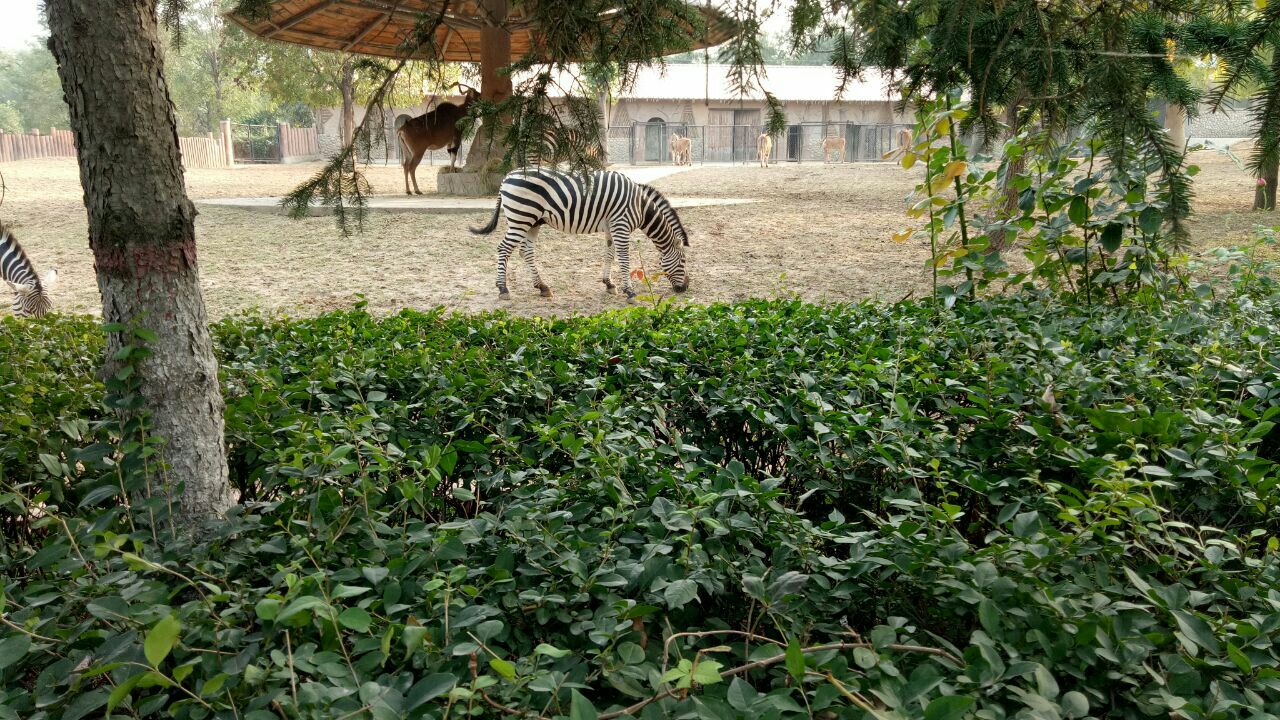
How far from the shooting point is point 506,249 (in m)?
9.58

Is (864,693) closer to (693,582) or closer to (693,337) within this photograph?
(693,582)

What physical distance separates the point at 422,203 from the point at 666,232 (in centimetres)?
634

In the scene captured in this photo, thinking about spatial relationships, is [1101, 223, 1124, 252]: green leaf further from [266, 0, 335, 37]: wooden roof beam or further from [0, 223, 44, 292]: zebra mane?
[266, 0, 335, 37]: wooden roof beam

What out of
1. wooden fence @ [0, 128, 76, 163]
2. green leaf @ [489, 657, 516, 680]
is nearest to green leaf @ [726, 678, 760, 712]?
green leaf @ [489, 657, 516, 680]

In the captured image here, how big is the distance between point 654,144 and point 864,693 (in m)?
41.9

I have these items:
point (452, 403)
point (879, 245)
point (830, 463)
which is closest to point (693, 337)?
point (452, 403)

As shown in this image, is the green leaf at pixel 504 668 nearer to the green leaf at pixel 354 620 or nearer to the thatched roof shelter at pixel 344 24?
the green leaf at pixel 354 620

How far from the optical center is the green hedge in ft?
4.33

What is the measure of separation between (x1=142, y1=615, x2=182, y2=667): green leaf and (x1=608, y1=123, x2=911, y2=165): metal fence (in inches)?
1520

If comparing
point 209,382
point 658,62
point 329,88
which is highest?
point 329,88

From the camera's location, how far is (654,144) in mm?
41750

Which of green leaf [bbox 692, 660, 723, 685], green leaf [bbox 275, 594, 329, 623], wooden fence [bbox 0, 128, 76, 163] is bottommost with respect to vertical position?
green leaf [bbox 692, 660, 723, 685]

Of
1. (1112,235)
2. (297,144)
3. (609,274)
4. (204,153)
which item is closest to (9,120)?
(297,144)

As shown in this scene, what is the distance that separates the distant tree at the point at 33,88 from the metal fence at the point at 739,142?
159ft
